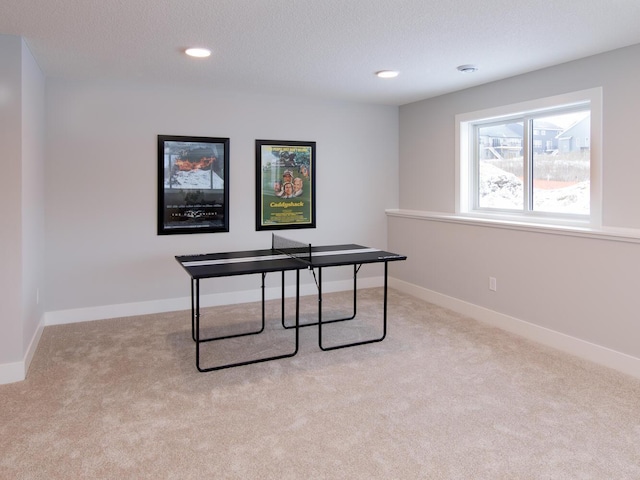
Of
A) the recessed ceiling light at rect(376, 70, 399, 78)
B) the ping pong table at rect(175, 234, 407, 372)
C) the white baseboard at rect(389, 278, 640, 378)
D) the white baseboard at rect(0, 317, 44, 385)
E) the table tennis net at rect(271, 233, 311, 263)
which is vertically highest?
the recessed ceiling light at rect(376, 70, 399, 78)

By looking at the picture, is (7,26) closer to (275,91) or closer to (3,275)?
(3,275)

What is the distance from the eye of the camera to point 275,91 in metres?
4.94

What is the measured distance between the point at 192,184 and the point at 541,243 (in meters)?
3.30

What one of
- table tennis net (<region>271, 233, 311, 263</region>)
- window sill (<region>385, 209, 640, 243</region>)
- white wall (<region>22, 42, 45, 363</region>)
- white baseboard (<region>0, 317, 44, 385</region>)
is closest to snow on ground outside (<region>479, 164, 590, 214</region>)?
window sill (<region>385, 209, 640, 243</region>)

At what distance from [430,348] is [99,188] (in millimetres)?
3330

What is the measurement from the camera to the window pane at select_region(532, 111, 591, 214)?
151 inches

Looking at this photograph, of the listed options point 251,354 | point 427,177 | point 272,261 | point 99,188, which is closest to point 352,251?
point 272,261

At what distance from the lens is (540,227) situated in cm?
388

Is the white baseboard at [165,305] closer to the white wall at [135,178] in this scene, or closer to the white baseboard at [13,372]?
the white wall at [135,178]

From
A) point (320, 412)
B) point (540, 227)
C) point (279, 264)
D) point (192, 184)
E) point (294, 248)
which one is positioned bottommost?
point (320, 412)

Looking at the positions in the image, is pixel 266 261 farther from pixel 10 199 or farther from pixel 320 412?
pixel 10 199

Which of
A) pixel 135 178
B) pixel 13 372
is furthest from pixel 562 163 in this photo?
pixel 13 372

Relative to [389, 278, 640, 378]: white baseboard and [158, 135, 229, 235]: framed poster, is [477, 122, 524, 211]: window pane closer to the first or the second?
[389, 278, 640, 378]: white baseboard

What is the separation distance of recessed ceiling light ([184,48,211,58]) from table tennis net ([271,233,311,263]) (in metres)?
1.61
